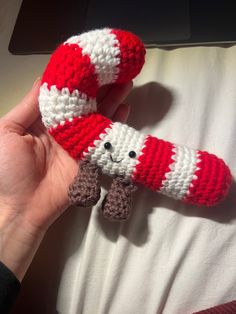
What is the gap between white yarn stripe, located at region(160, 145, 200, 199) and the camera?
0.58m

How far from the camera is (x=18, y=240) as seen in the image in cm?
68

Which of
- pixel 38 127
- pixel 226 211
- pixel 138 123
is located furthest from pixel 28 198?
pixel 226 211

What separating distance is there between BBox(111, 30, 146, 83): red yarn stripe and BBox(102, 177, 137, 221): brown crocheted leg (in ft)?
0.66

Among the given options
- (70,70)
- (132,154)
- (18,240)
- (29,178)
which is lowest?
(18,240)

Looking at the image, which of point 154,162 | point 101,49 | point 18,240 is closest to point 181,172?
point 154,162

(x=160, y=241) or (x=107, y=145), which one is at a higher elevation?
(x=107, y=145)

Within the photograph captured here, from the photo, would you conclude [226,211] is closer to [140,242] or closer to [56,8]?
[140,242]

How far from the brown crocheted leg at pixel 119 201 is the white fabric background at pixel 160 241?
8 centimetres

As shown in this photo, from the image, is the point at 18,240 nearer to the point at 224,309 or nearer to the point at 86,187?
the point at 86,187

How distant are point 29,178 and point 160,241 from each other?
0.28 metres

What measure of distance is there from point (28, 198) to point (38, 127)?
0.15m

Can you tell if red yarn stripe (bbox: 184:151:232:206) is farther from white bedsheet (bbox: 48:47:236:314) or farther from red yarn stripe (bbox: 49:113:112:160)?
red yarn stripe (bbox: 49:113:112:160)

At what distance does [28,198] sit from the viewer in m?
0.69

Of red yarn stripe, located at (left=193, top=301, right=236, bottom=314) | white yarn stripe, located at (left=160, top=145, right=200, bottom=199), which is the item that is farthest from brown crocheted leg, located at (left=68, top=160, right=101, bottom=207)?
red yarn stripe, located at (left=193, top=301, right=236, bottom=314)
